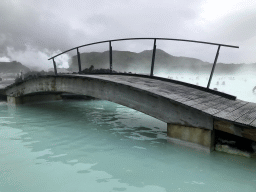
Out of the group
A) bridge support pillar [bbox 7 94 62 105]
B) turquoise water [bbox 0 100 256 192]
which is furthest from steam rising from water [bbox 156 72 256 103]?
bridge support pillar [bbox 7 94 62 105]

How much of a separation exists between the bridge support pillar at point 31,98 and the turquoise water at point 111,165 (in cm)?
716

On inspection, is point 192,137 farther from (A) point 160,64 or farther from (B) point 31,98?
(B) point 31,98

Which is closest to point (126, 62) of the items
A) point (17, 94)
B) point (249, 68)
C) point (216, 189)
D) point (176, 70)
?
point (176, 70)

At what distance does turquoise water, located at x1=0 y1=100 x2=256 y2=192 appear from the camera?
2.81 m

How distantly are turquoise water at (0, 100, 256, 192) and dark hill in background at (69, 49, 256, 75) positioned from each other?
2.09 meters

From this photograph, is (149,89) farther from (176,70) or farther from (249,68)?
(249,68)

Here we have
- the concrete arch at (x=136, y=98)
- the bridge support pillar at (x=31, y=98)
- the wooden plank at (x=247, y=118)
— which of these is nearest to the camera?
the wooden plank at (x=247, y=118)

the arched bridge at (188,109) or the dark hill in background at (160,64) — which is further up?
the dark hill in background at (160,64)

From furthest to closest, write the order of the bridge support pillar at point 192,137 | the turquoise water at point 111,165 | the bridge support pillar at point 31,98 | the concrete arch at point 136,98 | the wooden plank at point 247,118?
1. the bridge support pillar at point 31,98
2. the concrete arch at point 136,98
3. the bridge support pillar at point 192,137
4. the wooden plank at point 247,118
5. the turquoise water at point 111,165

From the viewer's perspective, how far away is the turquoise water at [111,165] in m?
2.81

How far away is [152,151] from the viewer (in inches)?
167

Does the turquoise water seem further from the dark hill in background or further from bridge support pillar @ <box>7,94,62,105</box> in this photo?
bridge support pillar @ <box>7,94,62,105</box>

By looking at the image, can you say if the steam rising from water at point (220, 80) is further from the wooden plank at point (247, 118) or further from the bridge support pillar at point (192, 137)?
the bridge support pillar at point (192, 137)

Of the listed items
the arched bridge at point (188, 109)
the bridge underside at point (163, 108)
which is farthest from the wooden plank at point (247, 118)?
the bridge underside at point (163, 108)
